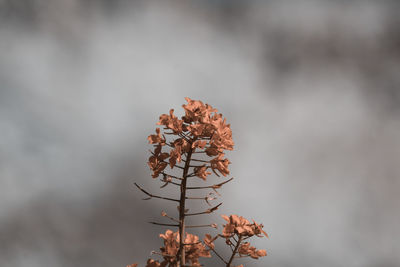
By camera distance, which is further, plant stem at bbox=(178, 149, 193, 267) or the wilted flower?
the wilted flower

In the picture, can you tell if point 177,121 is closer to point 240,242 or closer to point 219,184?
point 219,184

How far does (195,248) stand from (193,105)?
0.58 metres

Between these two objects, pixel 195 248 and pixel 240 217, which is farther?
pixel 240 217

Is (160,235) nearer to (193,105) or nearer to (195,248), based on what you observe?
(195,248)

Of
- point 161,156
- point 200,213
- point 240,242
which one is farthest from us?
point 240,242

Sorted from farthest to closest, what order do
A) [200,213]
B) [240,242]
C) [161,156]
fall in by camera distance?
[240,242]
[161,156]
[200,213]

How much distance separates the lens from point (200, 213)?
1422mm

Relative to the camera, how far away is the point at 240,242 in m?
1.71

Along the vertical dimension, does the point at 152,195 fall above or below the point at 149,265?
above

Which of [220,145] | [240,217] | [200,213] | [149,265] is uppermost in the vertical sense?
[220,145]

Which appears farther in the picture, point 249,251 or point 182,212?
point 249,251

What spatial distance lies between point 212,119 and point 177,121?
139mm

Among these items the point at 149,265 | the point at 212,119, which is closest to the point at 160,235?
the point at 149,265

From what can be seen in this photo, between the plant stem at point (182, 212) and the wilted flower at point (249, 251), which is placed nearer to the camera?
the plant stem at point (182, 212)
